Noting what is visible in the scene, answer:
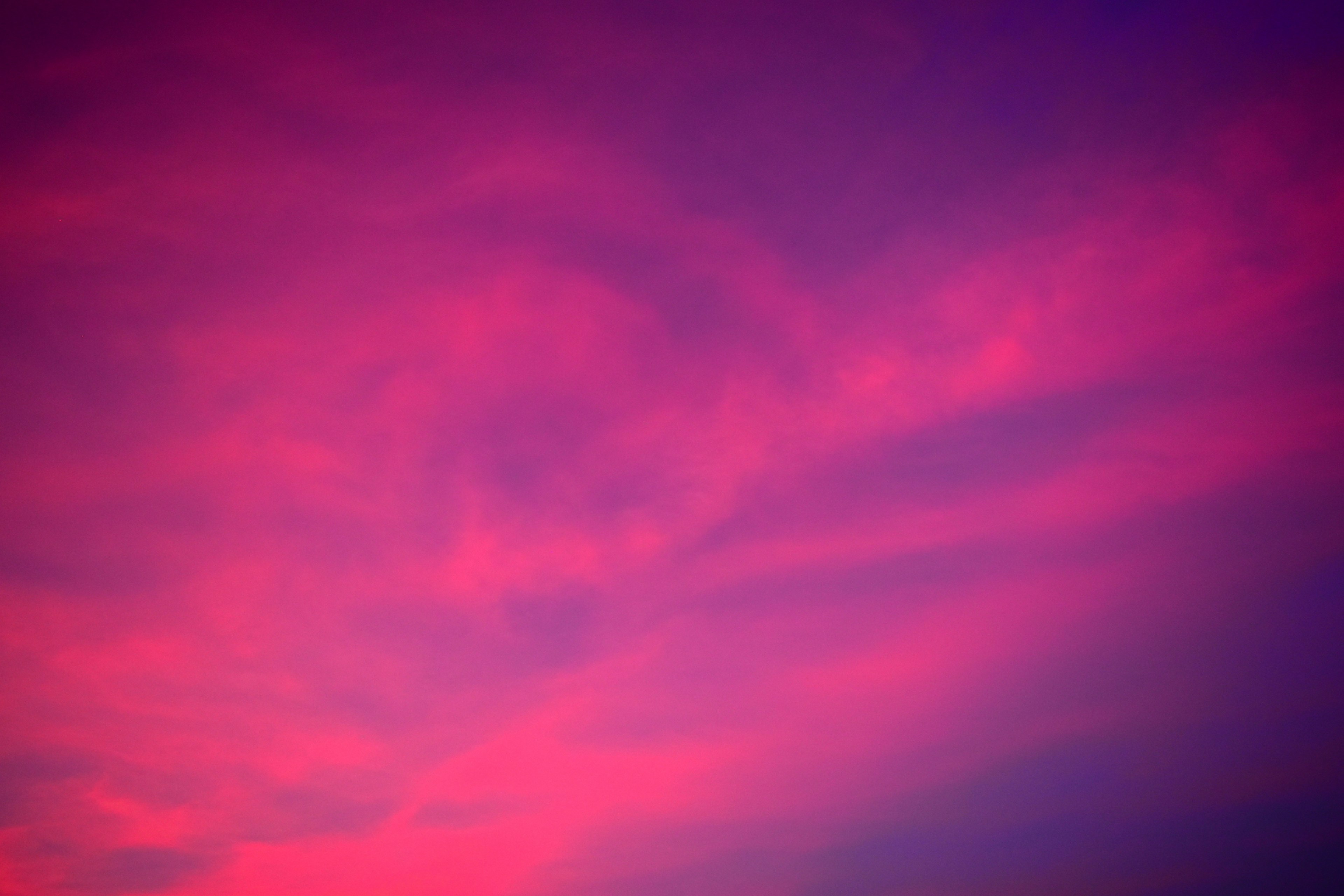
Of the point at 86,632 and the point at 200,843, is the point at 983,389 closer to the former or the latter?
the point at 86,632

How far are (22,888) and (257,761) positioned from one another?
5215 millimetres

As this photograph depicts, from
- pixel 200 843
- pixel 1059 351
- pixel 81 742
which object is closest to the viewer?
pixel 1059 351

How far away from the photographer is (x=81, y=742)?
15.8 meters

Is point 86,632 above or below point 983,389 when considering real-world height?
below

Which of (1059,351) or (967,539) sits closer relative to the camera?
(1059,351)

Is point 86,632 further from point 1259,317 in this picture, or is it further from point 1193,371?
point 1259,317

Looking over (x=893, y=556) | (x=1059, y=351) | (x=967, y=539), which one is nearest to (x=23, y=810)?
(x=893, y=556)

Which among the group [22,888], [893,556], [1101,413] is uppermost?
[1101,413]

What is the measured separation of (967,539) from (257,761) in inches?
549

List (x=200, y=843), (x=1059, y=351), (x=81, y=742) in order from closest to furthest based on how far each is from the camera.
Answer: (x=1059, y=351) < (x=81, y=742) < (x=200, y=843)

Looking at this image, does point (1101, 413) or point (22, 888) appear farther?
point (22, 888)

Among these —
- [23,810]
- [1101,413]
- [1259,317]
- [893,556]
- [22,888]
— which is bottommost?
[22,888]

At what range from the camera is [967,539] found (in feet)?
52.5

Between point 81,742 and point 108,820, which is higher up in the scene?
point 81,742
